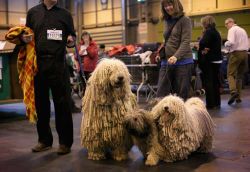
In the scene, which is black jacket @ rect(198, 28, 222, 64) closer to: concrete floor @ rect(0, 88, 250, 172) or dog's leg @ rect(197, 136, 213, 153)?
concrete floor @ rect(0, 88, 250, 172)

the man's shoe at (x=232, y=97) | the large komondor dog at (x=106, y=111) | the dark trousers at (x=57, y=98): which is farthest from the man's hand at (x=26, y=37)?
the man's shoe at (x=232, y=97)

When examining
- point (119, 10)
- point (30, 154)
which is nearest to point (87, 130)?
point (30, 154)

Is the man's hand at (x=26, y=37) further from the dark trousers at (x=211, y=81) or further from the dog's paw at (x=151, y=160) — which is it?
the dark trousers at (x=211, y=81)

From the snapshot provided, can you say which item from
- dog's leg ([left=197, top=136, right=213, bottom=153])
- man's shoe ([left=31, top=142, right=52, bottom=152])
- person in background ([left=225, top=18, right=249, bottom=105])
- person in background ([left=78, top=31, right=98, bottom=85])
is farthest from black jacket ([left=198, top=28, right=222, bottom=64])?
man's shoe ([left=31, top=142, right=52, bottom=152])

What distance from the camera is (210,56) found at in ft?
25.0

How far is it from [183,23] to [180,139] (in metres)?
1.26

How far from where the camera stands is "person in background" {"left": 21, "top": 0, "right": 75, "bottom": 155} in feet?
13.7

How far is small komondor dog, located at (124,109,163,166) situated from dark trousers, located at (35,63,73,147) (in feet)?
2.67

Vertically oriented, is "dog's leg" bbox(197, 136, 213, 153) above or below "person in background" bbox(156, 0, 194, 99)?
below

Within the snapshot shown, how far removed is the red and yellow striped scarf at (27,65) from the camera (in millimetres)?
4160

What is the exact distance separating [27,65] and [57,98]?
1.45 feet

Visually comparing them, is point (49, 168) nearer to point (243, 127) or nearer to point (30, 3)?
point (243, 127)

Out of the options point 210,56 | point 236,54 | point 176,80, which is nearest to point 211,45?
point 210,56

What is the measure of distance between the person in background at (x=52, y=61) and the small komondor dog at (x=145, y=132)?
85cm
